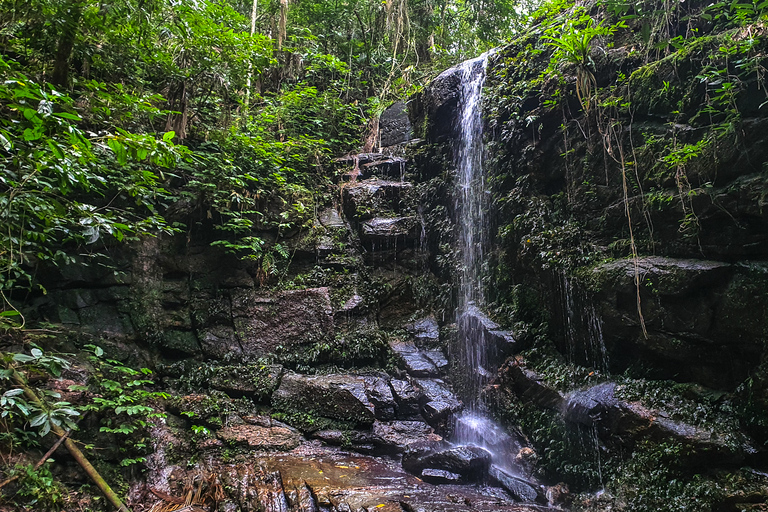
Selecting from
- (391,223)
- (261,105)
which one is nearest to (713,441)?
(391,223)

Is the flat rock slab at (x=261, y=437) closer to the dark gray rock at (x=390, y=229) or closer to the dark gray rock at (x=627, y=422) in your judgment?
the dark gray rock at (x=627, y=422)

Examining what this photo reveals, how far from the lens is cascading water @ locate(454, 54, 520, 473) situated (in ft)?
21.1

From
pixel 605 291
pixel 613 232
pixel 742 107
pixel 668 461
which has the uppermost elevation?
pixel 742 107

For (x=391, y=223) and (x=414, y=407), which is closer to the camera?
(x=414, y=407)

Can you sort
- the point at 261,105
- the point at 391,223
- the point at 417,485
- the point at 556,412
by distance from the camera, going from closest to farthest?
the point at 417,485 → the point at 556,412 → the point at 391,223 → the point at 261,105

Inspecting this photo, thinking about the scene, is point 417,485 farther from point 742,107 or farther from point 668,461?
point 742,107

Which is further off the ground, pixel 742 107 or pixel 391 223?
pixel 742 107

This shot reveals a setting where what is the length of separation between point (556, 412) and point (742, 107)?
444cm

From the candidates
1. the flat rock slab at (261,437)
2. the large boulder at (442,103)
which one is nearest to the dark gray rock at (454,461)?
the flat rock slab at (261,437)

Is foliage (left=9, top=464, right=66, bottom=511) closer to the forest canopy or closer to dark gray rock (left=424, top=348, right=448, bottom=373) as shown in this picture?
the forest canopy

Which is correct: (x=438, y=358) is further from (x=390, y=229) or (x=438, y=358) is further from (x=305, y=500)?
(x=305, y=500)

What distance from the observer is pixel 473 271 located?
27.0 ft

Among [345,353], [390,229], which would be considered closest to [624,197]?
[390,229]

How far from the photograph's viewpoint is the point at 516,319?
6949mm
